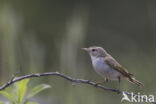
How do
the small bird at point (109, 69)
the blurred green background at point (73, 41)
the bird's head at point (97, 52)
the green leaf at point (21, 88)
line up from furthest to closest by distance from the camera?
the blurred green background at point (73, 41) → the bird's head at point (97, 52) → the small bird at point (109, 69) → the green leaf at point (21, 88)

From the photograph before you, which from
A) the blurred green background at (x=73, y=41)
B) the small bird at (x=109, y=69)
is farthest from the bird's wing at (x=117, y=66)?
the blurred green background at (x=73, y=41)

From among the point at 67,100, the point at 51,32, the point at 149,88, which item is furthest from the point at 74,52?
the point at 51,32

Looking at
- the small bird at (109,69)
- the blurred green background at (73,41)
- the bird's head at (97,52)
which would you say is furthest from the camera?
the blurred green background at (73,41)

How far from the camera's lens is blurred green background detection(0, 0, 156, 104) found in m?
2.59

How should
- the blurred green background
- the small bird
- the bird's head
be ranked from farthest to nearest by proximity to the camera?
the blurred green background
the bird's head
the small bird

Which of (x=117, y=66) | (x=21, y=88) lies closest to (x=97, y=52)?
(x=117, y=66)

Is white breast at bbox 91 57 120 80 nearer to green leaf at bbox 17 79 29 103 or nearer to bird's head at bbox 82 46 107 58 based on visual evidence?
bird's head at bbox 82 46 107 58

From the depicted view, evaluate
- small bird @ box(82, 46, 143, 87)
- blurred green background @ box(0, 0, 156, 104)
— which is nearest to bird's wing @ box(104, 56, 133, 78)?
small bird @ box(82, 46, 143, 87)

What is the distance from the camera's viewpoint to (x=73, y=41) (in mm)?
2592

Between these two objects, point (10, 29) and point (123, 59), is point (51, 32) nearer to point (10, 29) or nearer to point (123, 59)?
point (123, 59)

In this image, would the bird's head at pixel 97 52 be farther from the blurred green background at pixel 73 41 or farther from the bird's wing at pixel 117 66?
the blurred green background at pixel 73 41

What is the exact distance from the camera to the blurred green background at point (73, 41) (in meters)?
2.59

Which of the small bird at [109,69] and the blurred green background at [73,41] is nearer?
the small bird at [109,69]

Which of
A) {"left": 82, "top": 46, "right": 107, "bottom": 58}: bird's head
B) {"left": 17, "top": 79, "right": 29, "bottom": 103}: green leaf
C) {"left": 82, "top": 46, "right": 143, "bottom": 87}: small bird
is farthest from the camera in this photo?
{"left": 82, "top": 46, "right": 107, "bottom": 58}: bird's head
